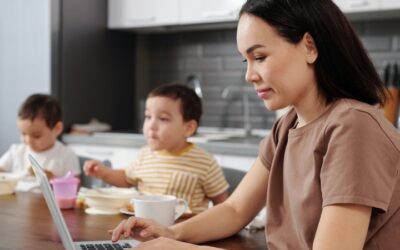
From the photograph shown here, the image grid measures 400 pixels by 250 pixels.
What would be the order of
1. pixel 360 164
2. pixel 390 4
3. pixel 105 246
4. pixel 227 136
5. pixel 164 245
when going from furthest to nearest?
pixel 227 136, pixel 390 4, pixel 105 246, pixel 164 245, pixel 360 164

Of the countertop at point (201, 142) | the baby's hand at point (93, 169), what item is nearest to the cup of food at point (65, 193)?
the baby's hand at point (93, 169)

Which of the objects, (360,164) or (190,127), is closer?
(360,164)

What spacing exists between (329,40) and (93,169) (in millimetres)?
974

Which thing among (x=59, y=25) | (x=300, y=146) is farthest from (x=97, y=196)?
(x=59, y=25)

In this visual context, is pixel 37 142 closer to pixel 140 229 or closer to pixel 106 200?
pixel 106 200

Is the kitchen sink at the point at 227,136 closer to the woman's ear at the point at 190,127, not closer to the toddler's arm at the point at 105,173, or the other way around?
the woman's ear at the point at 190,127

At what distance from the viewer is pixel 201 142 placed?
3.05m

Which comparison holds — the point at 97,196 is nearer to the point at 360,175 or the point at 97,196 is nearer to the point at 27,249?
the point at 27,249

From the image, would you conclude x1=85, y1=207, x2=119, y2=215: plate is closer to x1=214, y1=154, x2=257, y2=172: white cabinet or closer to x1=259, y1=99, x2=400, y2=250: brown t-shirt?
x1=259, y1=99, x2=400, y2=250: brown t-shirt

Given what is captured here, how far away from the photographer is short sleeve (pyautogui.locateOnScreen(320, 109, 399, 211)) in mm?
979

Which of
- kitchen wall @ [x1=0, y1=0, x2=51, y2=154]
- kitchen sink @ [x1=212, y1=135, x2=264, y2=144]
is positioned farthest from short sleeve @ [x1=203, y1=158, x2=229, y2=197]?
kitchen wall @ [x1=0, y1=0, x2=51, y2=154]

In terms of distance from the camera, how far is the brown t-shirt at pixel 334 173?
0.98m

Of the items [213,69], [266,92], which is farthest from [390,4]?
[266,92]

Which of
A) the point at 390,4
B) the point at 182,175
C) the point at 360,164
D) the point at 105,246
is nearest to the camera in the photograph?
the point at 360,164
